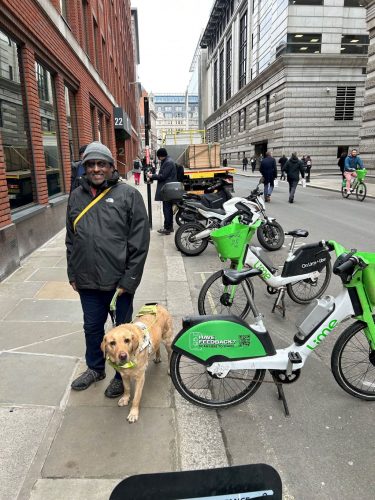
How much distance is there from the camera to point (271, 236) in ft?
26.6

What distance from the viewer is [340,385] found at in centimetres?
311

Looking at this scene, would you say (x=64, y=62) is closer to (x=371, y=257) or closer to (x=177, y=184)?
(x=177, y=184)

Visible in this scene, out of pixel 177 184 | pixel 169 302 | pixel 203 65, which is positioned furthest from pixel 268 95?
pixel 203 65

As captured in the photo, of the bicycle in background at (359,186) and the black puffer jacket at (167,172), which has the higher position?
the black puffer jacket at (167,172)

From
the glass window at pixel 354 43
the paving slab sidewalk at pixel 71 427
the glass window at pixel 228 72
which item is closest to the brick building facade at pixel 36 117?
the paving slab sidewalk at pixel 71 427

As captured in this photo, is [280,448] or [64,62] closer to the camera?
[280,448]

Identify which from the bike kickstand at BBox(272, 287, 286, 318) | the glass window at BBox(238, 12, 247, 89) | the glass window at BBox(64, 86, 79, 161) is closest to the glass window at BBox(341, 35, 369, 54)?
the glass window at BBox(238, 12, 247, 89)

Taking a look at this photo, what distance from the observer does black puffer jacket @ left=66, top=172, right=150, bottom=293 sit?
2.85 meters

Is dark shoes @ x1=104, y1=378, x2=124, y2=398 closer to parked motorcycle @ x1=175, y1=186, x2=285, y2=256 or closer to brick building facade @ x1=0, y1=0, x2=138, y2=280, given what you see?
brick building facade @ x1=0, y1=0, x2=138, y2=280

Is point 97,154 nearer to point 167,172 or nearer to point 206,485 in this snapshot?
point 206,485

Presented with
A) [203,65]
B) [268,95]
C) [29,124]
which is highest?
[203,65]

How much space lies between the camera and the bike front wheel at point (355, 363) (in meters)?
2.97

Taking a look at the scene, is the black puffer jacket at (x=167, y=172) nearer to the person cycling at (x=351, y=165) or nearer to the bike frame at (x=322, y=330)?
the bike frame at (x=322, y=330)

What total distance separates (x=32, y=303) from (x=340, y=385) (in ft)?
12.6
